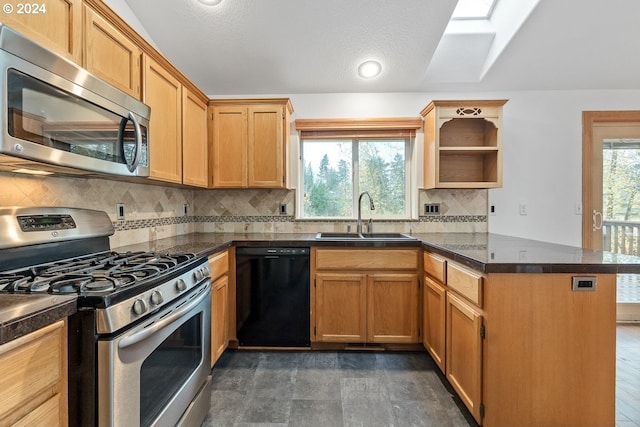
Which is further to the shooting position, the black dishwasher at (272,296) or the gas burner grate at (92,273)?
the black dishwasher at (272,296)

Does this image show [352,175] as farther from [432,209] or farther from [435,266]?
[435,266]

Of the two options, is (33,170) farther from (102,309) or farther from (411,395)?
(411,395)

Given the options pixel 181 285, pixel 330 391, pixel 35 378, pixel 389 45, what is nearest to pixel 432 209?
pixel 389 45

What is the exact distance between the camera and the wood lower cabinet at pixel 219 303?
6.50 feet

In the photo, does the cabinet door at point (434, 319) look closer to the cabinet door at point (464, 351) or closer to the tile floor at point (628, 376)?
the cabinet door at point (464, 351)

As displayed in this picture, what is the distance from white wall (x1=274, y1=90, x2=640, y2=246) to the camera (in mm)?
2801

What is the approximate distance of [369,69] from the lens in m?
2.62

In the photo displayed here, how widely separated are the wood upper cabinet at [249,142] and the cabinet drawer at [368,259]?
784 mm

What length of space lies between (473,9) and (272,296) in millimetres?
2929

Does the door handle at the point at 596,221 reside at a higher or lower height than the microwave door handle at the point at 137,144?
lower

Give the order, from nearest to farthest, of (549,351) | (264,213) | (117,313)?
(117,313) → (549,351) → (264,213)

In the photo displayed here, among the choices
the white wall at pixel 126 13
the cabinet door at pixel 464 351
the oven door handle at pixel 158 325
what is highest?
the white wall at pixel 126 13

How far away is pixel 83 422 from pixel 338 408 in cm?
125

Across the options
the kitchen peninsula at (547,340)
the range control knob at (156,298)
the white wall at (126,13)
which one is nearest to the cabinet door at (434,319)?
the kitchen peninsula at (547,340)
